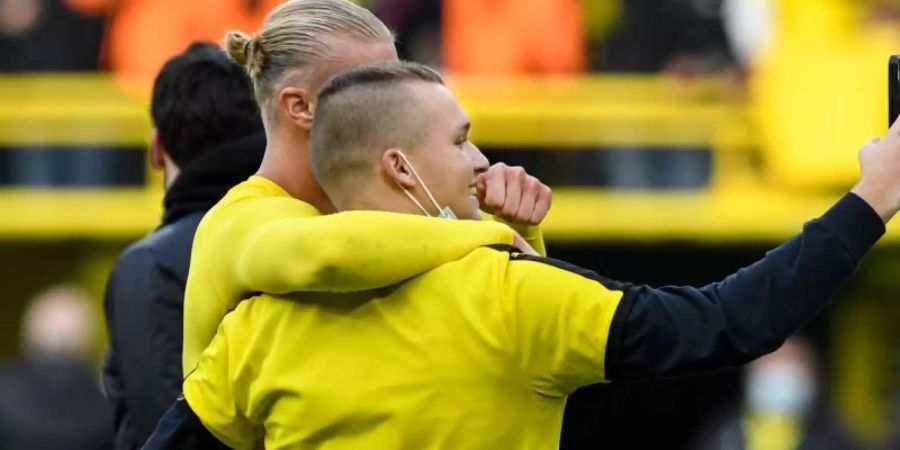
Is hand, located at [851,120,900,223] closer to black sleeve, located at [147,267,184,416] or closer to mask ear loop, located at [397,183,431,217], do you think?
mask ear loop, located at [397,183,431,217]

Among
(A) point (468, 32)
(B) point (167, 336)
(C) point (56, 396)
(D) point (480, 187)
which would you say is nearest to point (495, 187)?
(D) point (480, 187)

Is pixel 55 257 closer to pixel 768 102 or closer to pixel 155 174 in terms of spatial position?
pixel 155 174

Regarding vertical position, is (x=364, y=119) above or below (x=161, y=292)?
above

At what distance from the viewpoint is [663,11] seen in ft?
33.3

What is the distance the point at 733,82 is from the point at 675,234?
755 mm

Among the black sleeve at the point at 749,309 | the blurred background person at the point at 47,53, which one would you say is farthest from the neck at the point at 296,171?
the blurred background person at the point at 47,53

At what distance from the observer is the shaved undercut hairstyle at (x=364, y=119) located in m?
2.97

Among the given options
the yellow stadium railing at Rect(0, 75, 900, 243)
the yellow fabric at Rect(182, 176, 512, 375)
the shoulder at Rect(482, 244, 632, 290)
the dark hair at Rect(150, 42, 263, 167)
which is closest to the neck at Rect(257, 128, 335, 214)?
the yellow fabric at Rect(182, 176, 512, 375)

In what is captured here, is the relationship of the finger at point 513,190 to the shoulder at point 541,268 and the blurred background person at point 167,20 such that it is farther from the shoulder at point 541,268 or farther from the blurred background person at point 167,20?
the blurred background person at point 167,20

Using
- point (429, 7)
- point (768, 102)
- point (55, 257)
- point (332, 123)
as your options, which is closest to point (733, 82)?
point (768, 102)

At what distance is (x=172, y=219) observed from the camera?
3.93 meters

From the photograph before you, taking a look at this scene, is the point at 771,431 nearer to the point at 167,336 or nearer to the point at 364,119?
the point at 167,336

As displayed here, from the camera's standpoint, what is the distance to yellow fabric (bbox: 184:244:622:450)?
284 centimetres

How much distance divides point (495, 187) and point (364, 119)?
0.21 metres
